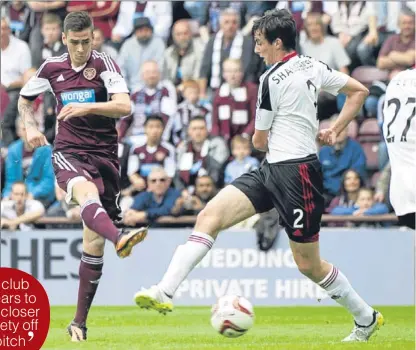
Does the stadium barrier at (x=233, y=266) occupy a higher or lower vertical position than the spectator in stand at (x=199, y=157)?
lower

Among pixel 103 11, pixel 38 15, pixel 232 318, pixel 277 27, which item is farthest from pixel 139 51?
pixel 232 318

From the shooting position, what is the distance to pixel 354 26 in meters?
16.3

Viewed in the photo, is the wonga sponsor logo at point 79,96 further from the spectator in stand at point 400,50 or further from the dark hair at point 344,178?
the spectator in stand at point 400,50

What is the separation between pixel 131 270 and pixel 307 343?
5745 mm

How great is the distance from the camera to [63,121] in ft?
31.9

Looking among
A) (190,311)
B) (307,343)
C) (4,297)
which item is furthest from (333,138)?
(190,311)

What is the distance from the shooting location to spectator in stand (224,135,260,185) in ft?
49.4

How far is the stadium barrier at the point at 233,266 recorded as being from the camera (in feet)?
47.0

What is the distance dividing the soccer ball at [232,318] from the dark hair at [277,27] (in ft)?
6.94

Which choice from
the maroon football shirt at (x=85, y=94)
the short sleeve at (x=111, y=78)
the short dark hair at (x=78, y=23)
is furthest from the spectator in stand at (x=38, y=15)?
the short dark hair at (x=78, y=23)

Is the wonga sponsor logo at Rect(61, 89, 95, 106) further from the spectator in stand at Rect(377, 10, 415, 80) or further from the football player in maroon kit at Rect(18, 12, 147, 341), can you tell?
the spectator in stand at Rect(377, 10, 415, 80)

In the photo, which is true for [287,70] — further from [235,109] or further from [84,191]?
[235,109]

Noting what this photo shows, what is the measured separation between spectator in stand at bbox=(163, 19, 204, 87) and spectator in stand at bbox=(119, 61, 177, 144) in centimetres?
35

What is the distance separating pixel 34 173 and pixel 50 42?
2.33 m
